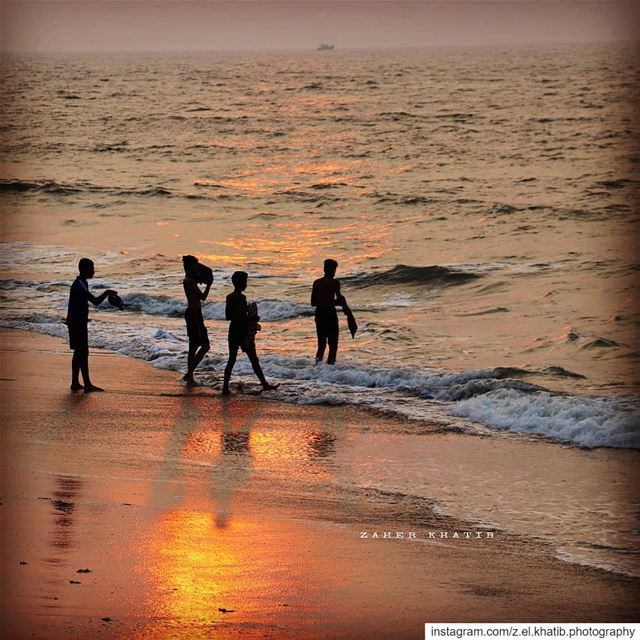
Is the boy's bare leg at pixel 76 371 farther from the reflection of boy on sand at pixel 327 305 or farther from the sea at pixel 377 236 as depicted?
the reflection of boy on sand at pixel 327 305

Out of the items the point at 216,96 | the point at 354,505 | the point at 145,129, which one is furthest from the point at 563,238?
the point at 216,96

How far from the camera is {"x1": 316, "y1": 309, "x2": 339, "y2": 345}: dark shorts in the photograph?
49.9 ft

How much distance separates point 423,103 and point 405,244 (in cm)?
4568

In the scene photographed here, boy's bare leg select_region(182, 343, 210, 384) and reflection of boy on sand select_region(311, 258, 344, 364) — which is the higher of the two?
reflection of boy on sand select_region(311, 258, 344, 364)

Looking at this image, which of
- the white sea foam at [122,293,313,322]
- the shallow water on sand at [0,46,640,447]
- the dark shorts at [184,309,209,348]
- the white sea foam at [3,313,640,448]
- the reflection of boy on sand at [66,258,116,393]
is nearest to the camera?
the white sea foam at [3,313,640,448]

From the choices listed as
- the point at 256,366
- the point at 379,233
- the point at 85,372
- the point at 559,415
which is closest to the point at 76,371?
the point at 85,372

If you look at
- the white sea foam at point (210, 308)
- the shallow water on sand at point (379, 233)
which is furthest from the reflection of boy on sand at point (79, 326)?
the white sea foam at point (210, 308)

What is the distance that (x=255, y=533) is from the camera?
8336mm

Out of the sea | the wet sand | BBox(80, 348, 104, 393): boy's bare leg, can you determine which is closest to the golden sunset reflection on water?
the sea

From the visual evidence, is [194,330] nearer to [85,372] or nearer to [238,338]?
[238,338]

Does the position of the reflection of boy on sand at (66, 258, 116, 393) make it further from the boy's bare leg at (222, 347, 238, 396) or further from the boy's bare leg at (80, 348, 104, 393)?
the boy's bare leg at (222, 347, 238, 396)

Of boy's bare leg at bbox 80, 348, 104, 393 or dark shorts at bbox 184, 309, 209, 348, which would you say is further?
dark shorts at bbox 184, 309, 209, 348

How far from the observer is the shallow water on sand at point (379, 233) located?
15.0 metres

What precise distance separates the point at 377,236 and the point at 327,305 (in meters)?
16.8
